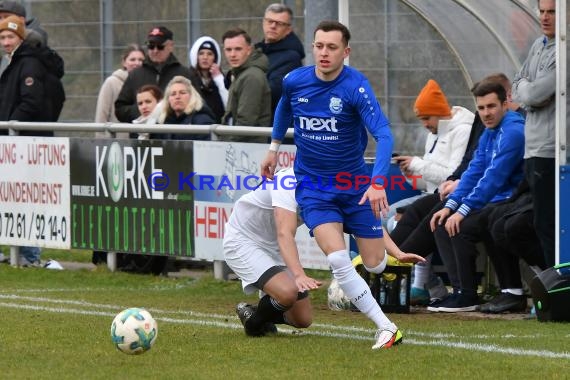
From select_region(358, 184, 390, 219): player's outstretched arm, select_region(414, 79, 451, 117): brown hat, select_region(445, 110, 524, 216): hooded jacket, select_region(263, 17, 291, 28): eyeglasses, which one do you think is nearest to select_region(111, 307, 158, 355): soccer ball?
select_region(358, 184, 390, 219): player's outstretched arm

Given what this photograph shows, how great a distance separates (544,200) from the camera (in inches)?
428

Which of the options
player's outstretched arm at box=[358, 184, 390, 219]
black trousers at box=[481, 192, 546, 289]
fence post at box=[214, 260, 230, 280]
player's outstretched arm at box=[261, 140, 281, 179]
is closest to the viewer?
player's outstretched arm at box=[358, 184, 390, 219]

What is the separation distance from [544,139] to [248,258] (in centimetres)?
264

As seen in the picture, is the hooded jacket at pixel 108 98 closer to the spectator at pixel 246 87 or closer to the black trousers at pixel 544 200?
the spectator at pixel 246 87

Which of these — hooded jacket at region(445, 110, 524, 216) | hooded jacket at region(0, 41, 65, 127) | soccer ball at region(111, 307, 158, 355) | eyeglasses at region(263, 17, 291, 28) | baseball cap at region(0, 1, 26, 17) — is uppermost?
baseball cap at region(0, 1, 26, 17)

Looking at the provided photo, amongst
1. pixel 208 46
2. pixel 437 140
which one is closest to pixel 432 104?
pixel 437 140

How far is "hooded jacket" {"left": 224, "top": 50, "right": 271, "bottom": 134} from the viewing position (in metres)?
13.3

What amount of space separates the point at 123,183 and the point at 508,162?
438 centimetres

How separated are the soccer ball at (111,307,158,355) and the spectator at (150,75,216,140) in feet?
18.4

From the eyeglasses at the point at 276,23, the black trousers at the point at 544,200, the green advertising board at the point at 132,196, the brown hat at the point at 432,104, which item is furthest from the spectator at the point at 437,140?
the green advertising board at the point at 132,196

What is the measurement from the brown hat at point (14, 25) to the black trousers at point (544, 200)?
667cm

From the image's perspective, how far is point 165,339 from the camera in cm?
934

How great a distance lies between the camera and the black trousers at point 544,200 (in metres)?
10.9

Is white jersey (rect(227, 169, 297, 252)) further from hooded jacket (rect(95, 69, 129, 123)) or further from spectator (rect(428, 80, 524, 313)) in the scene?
hooded jacket (rect(95, 69, 129, 123))
